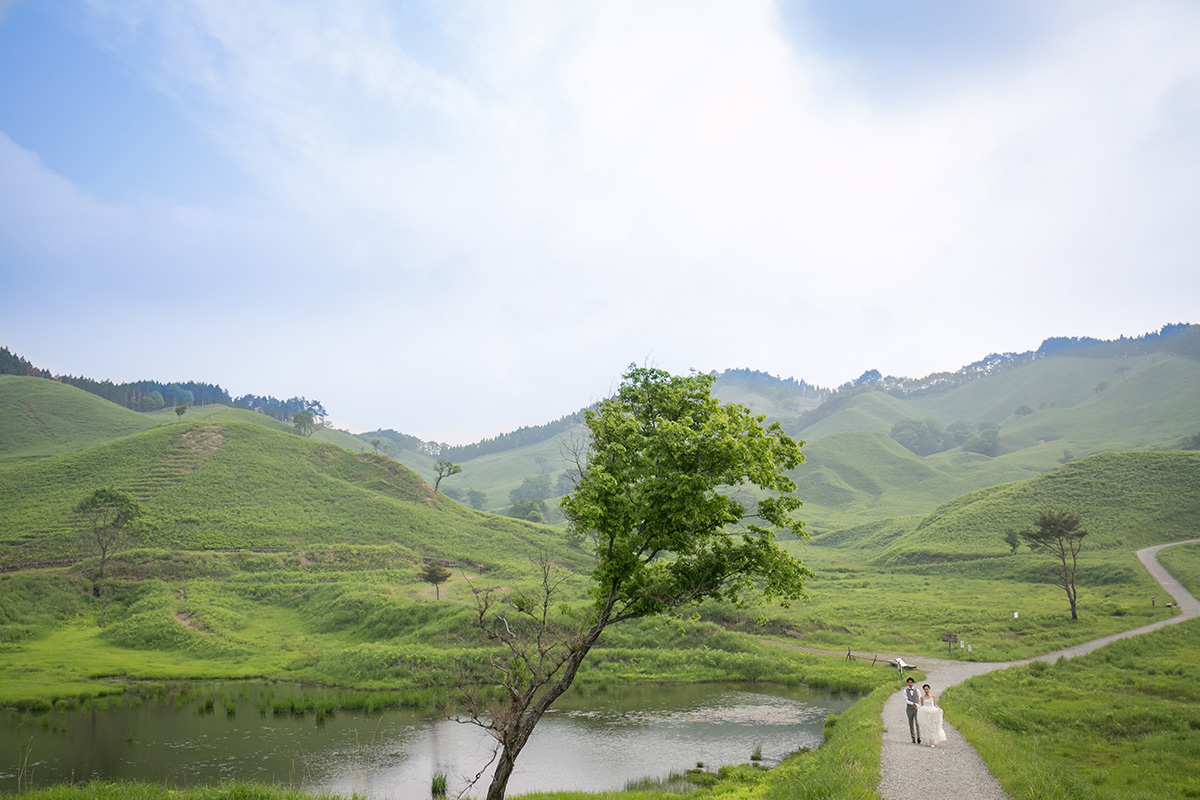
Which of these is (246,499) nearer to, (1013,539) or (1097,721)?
(1097,721)

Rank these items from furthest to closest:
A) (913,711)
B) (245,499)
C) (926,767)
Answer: (245,499)
(913,711)
(926,767)

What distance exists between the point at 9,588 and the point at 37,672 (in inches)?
863

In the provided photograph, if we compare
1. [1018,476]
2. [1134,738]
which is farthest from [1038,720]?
[1018,476]

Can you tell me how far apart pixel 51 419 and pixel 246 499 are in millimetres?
108994

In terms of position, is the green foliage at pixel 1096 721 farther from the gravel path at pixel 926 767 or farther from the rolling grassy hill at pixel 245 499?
the rolling grassy hill at pixel 245 499

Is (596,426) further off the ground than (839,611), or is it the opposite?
(596,426)

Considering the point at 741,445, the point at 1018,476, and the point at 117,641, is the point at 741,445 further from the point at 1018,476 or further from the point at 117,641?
the point at 1018,476

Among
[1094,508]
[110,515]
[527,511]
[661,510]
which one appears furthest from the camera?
[527,511]

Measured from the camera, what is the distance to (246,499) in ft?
310

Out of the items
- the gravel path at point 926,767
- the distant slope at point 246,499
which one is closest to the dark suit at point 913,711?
the gravel path at point 926,767

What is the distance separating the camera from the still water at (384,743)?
26341 millimetres

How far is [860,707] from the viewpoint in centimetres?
3281

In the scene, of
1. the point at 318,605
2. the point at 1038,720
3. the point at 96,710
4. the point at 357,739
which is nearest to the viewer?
the point at 1038,720

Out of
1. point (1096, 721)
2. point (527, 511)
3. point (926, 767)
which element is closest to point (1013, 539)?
point (1096, 721)
